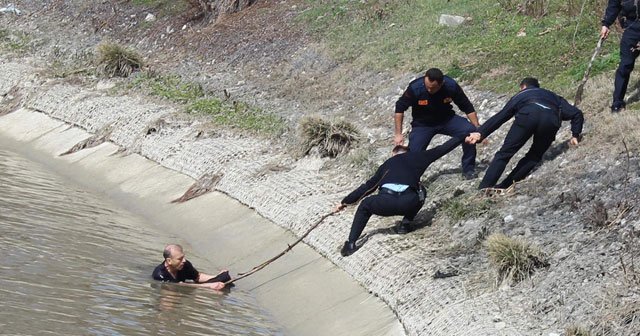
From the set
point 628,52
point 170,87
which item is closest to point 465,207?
point 628,52

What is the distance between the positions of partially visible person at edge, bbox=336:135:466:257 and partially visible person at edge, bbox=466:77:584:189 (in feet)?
1.74

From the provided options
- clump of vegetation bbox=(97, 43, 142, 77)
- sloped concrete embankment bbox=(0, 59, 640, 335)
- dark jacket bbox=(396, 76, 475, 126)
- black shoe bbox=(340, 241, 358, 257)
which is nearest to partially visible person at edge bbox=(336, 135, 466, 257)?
black shoe bbox=(340, 241, 358, 257)

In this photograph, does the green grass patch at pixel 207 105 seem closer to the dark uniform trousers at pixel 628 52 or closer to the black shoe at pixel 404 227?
the black shoe at pixel 404 227

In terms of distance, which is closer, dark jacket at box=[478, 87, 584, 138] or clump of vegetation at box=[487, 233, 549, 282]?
clump of vegetation at box=[487, 233, 549, 282]

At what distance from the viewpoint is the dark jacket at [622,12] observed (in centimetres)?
1405

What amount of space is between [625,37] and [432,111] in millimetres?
2651

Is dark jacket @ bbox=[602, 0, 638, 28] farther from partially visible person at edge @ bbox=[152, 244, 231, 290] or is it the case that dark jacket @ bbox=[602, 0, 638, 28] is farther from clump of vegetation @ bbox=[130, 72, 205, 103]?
clump of vegetation @ bbox=[130, 72, 205, 103]

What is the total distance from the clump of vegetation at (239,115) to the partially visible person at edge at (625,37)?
6.80m

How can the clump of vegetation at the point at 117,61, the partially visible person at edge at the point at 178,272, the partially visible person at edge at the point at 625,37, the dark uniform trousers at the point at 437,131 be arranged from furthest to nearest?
the clump of vegetation at the point at 117,61 < the partially visible person at edge at the point at 625,37 < the dark uniform trousers at the point at 437,131 < the partially visible person at edge at the point at 178,272

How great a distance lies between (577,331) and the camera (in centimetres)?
920

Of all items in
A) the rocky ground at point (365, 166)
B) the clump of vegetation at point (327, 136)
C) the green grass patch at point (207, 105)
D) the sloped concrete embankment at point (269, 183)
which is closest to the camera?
the rocky ground at point (365, 166)

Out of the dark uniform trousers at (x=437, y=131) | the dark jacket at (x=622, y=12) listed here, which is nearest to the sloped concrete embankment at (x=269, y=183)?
the dark uniform trousers at (x=437, y=131)

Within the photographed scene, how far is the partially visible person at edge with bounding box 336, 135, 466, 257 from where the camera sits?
12859mm

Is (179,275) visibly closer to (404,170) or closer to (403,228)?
(403,228)
